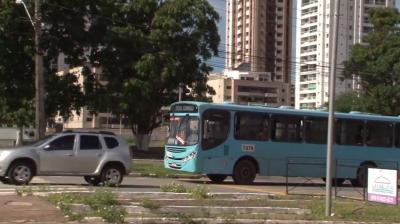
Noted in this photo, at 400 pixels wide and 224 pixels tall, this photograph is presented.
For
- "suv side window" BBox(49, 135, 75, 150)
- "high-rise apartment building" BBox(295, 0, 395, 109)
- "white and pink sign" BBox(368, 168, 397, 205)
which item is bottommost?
"white and pink sign" BBox(368, 168, 397, 205)

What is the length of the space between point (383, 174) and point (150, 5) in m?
33.5

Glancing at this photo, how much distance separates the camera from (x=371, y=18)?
59.8 m

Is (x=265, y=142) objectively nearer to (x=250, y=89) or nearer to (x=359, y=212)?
(x=359, y=212)

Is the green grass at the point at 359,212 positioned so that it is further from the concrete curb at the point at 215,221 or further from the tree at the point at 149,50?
the tree at the point at 149,50

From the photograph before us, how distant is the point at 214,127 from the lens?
1011 inches

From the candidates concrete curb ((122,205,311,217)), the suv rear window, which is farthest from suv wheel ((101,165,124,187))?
concrete curb ((122,205,311,217))

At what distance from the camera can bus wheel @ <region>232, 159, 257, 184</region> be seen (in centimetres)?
2616

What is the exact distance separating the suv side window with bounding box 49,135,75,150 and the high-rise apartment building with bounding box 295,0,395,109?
95.2 ft

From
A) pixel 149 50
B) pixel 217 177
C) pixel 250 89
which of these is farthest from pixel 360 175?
pixel 250 89

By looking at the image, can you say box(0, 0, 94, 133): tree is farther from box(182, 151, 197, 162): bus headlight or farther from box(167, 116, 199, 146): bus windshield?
box(182, 151, 197, 162): bus headlight

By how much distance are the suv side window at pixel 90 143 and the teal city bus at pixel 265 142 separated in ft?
16.5

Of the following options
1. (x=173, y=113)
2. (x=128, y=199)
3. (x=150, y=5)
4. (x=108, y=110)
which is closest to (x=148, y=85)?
(x=108, y=110)

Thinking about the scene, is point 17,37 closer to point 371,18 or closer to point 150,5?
point 150,5

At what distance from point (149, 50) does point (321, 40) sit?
183 feet
